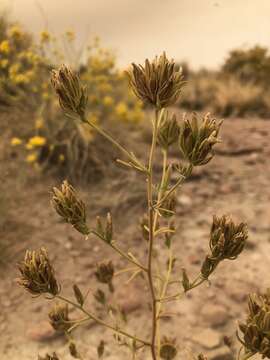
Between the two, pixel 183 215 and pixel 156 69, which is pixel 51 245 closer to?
pixel 183 215

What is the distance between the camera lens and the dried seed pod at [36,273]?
5.94ft

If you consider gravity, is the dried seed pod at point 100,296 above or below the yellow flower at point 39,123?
below

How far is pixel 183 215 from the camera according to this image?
4.68 metres

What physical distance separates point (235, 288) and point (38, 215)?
70.0 inches

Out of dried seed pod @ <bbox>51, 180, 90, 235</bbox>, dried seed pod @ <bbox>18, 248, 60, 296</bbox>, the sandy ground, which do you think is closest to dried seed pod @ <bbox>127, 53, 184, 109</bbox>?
dried seed pod @ <bbox>51, 180, 90, 235</bbox>

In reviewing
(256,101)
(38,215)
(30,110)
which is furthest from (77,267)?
(256,101)

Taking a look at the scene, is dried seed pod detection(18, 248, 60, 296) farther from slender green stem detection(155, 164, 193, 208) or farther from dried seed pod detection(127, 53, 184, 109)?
dried seed pod detection(127, 53, 184, 109)

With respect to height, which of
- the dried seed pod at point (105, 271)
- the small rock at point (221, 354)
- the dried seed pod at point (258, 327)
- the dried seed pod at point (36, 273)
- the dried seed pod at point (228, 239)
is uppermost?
the dried seed pod at point (228, 239)

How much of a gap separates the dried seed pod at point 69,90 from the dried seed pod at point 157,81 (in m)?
0.17

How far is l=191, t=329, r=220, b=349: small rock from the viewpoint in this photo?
3.36 metres

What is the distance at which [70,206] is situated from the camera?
1.79 m

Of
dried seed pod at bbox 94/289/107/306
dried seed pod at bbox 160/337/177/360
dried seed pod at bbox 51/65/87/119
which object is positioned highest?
dried seed pod at bbox 51/65/87/119

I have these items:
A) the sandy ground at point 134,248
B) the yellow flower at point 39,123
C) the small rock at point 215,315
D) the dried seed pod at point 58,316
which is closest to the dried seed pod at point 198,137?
the dried seed pod at point 58,316

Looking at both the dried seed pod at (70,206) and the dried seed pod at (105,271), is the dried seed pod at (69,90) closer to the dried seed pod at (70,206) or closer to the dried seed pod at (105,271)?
the dried seed pod at (70,206)
